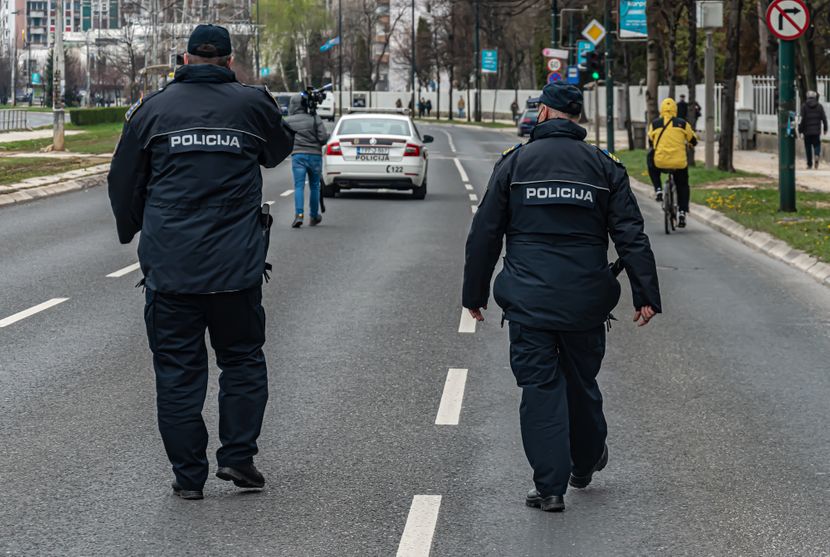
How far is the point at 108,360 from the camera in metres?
9.66

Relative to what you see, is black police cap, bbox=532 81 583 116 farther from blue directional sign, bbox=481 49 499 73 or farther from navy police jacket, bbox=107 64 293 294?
blue directional sign, bbox=481 49 499 73

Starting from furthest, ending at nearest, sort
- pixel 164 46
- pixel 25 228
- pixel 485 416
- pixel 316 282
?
pixel 164 46 → pixel 25 228 → pixel 316 282 → pixel 485 416

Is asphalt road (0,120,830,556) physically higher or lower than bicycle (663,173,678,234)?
lower

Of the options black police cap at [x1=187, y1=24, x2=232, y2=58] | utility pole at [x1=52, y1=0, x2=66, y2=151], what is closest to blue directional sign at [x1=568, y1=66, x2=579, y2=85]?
utility pole at [x1=52, y1=0, x2=66, y2=151]

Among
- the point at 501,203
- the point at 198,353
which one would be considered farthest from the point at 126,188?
the point at 501,203

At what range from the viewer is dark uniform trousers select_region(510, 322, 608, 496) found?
19.6 feet

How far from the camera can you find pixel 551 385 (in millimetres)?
6008

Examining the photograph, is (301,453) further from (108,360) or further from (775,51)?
(775,51)

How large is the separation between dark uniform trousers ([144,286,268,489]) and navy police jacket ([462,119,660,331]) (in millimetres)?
1013

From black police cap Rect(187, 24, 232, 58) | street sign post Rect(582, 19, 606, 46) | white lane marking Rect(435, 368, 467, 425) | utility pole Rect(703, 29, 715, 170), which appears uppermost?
street sign post Rect(582, 19, 606, 46)

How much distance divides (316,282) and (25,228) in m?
A: 7.06

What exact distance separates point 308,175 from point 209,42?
45.3 feet

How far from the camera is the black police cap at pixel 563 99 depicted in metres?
6.08

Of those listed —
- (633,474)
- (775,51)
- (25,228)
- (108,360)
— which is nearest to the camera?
(633,474)
